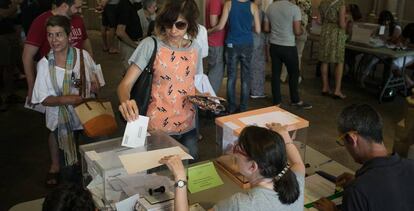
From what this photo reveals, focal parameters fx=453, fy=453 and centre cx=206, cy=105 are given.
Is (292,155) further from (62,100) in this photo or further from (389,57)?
(389,57)

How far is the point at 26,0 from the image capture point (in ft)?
17.8

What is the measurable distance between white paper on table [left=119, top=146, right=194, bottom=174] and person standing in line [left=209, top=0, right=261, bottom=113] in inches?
122

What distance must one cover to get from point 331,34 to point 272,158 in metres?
4.69

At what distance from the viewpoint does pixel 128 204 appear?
1717mm

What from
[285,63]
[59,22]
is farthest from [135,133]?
[285,63]

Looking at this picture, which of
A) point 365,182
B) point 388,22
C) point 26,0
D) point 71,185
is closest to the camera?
point 71,185

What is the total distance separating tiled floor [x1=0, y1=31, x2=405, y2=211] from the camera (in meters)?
3.78

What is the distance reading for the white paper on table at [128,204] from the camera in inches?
67.0

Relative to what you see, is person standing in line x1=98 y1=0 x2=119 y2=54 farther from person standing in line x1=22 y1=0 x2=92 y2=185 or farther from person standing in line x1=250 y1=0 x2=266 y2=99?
person standing in line x1=22 y1=0 x2=92 y2=185

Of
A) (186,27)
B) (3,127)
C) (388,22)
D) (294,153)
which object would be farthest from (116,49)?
(294,153)

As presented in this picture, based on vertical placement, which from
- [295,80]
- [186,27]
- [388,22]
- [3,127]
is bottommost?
[3,127]

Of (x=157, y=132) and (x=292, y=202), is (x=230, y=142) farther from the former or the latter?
(x=292, y=202)

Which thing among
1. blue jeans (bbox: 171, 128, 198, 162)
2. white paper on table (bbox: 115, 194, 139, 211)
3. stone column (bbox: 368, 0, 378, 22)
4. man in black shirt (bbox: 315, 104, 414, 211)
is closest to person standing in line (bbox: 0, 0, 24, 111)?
blue jeans (bbox: 171, 128, 198, 162)

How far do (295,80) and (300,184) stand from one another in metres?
3.85
